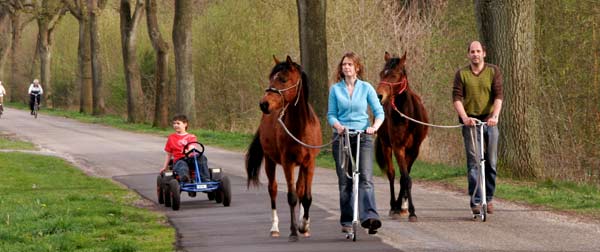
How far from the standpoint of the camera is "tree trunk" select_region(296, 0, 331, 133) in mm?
26906

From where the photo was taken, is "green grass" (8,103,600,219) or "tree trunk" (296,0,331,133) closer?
"green grass" (8,103,600,219)

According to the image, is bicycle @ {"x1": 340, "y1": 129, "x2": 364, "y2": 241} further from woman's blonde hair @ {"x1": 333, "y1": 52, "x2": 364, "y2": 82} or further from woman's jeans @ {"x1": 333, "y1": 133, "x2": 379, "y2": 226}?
woman's blonde hair @ {"x1": 333, "y1": 52, "x2": 364, "y2": 82}

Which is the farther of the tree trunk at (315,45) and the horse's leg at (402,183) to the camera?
the tree trunk at (315,45)

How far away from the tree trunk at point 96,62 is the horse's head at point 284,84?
42.0 meters

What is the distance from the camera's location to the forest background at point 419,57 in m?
23.1

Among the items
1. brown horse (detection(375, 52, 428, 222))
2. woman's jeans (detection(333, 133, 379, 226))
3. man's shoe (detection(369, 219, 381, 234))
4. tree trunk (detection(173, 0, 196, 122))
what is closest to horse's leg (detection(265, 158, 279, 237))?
woman's jeans (detection(333, 133, 379, 226))

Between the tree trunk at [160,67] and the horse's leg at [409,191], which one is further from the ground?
the tree trunk at [160,67]

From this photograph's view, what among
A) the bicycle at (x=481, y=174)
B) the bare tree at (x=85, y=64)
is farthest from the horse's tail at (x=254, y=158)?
the bare tree at (x=85, y=64)

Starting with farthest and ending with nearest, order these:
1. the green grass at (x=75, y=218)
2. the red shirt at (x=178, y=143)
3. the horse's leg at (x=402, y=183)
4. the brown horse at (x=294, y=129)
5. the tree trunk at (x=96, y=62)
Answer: the tree trunk at (x=96, y=62) < the red shirt at (x=178, y=143) < the horse's leg at (x=402, y=183) < the green grass at (x=75, y=218) < the brown horse at (x=294, y=129)

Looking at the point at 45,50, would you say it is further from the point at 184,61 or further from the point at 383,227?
the point at 383,227

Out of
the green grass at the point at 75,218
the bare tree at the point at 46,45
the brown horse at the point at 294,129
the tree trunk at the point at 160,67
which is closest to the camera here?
the brown horse at the point at 294,129

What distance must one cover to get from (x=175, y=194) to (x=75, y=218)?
1842 mm

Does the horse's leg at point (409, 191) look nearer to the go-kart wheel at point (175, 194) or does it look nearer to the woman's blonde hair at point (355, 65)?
the woman's blonde hair at point (355, 65)

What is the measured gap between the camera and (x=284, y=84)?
1161 centimetres
